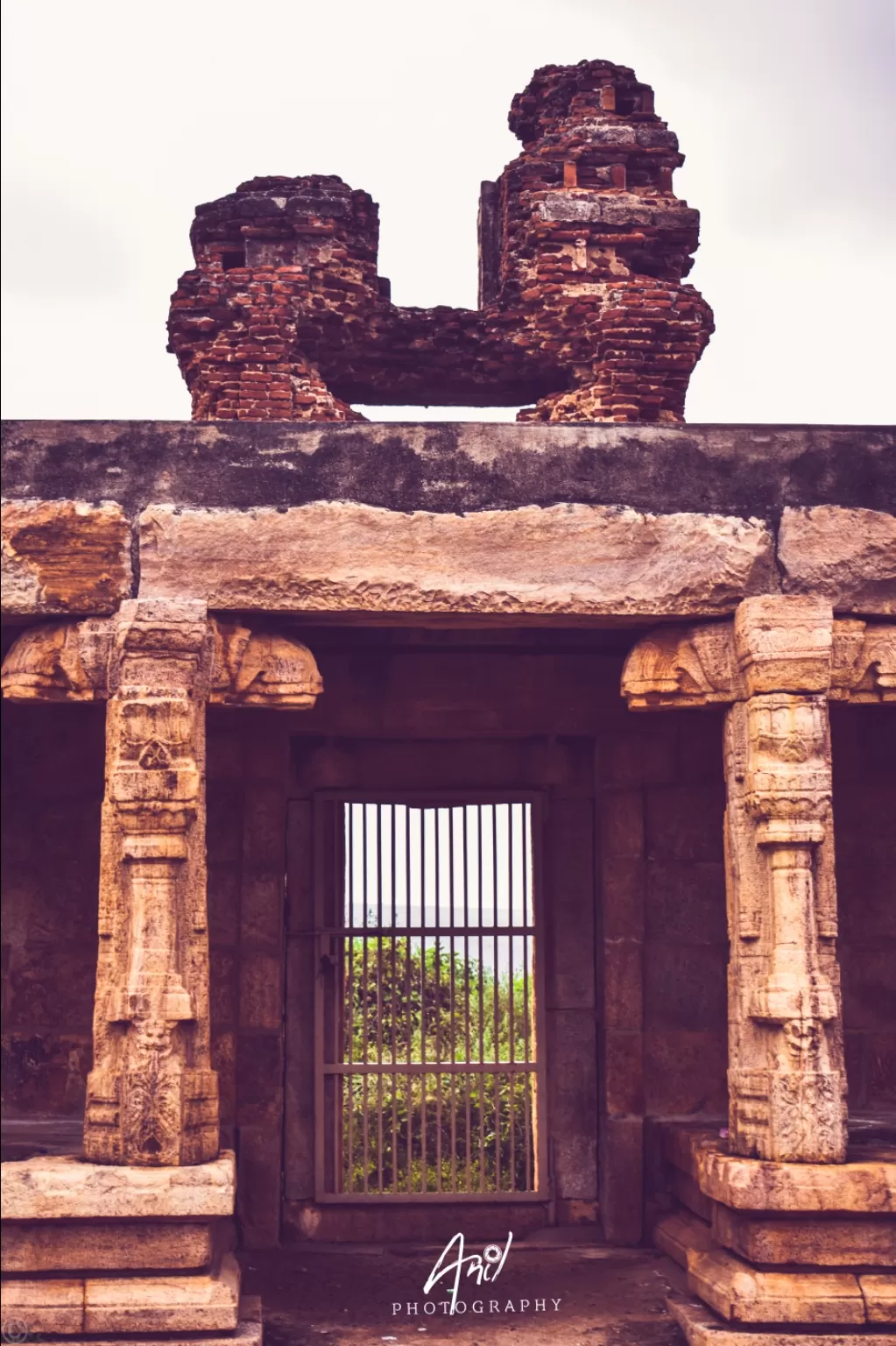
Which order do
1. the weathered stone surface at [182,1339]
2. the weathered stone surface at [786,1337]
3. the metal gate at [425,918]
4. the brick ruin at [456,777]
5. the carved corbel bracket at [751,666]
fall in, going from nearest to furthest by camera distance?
the weathered stone surface at [182,1339]
the weathered stone surface at [786,1337]
the brick ruin at [456,777]
the carved corbel bracket at [751,666]
the metal gate at [425,918]

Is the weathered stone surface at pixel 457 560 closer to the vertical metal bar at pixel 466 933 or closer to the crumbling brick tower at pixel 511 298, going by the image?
the vertical metal bar at pixel 466 933

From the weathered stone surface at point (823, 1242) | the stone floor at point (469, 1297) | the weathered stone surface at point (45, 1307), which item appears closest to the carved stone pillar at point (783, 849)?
the weathered stone surface at point (823, 1242)

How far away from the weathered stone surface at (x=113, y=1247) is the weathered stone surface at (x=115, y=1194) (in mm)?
61

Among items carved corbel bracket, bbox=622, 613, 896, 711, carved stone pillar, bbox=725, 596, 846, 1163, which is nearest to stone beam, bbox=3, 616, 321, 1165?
carved corbel bracket, bbox=622, 613, 896, 711

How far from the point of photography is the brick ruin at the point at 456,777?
5801mm

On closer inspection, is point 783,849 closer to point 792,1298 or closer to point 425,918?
point 792,1298

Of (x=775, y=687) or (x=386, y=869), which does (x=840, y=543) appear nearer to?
(x=775, y=687)

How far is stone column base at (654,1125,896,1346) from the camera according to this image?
5.71 meters

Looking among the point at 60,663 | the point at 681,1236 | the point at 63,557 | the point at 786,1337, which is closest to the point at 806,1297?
the point at 786,1337

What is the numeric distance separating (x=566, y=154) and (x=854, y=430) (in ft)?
16.3

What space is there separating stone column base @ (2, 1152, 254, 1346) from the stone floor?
2.17ft

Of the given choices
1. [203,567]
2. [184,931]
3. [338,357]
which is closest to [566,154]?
[338,357]

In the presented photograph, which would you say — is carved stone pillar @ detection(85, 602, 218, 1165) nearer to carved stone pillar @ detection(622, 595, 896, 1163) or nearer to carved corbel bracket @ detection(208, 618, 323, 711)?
carved corbel bracket @ detection(208, 618, 323, 711)

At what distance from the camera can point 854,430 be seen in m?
6.46
